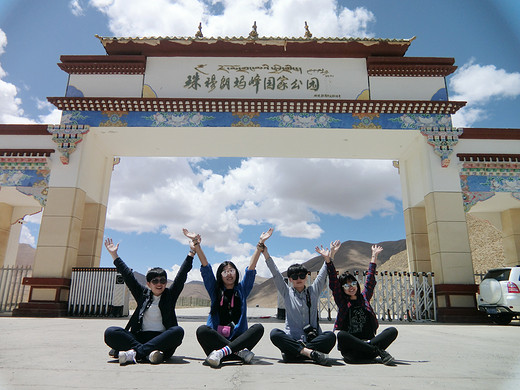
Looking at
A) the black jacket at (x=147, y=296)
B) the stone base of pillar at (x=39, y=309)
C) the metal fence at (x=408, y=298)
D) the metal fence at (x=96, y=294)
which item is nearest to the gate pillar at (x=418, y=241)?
the metal fence at (x=408, y=298)

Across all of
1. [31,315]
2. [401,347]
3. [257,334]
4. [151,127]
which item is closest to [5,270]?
[31,315]

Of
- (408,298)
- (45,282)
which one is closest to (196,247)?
(45,282)

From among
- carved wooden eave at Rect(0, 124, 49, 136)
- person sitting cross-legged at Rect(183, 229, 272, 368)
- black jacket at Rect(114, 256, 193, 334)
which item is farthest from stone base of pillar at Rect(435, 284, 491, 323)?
carved wooden eave at Rect(0, 124, 49, 136)

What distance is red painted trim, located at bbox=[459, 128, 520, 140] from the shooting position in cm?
1160

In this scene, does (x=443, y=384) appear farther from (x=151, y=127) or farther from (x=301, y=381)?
(x=151, y=127)

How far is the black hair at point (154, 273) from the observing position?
4133 millimetres

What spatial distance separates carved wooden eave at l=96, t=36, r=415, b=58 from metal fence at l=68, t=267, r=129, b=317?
25.4ft

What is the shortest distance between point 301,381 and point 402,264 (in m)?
35.9

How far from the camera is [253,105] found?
11680mm

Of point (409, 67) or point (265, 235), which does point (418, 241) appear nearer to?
point (409, 67)

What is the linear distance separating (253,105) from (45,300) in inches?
339

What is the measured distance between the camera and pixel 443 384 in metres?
2.99

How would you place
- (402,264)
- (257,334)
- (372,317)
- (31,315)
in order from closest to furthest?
(257,334)
(372,317)
(31,315)
(402,264)

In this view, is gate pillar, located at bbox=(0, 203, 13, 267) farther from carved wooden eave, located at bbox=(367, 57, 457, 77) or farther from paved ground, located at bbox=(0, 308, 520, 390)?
carved wooden eave, located at bbox=(367, 57, 457, 77)
